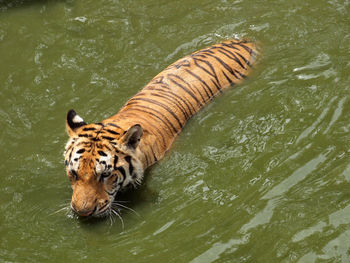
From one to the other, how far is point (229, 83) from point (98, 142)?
1439 millimetres

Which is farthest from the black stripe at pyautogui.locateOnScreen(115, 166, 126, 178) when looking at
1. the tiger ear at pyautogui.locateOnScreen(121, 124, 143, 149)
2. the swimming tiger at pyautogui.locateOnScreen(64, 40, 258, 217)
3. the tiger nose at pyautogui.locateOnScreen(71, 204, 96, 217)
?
the tiger nose at pyautogui.locateOnScreen(71, 204, 96, 217)

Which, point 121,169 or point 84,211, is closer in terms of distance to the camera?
point 84,211

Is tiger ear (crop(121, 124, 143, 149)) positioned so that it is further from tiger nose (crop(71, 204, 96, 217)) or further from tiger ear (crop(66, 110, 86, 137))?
tiger nose (crop(71, 204, 96, 217))

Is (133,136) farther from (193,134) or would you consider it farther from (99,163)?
(193,134)

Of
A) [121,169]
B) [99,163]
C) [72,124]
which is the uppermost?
[72,124]

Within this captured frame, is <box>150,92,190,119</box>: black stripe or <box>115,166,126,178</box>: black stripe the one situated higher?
<box>150,92,190,119</box>: black stripe

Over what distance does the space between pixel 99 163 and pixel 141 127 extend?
0.37 meters

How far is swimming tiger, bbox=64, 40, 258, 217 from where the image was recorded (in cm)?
305

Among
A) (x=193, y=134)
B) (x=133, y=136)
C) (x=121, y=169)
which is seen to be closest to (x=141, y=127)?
(x=133, y=136)

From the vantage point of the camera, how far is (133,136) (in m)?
3.25

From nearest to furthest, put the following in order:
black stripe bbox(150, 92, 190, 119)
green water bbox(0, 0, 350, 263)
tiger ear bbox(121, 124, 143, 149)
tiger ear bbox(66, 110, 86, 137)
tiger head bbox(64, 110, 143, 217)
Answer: green water bbox(0, 0, 350, 263), tiger head bbox(64, 110, 143, 217), tiger ear bbox(121, 124, 143, 149), tiger ear bbox(66, 110, 86, 137), black stripe bbox(150, 92, 190, 119)

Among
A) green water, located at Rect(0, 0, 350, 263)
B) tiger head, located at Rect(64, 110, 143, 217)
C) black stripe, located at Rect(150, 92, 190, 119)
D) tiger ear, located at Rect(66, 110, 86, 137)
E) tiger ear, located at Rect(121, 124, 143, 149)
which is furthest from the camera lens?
black stripe, located at Rect(150, 92, 190, 119)

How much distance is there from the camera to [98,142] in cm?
318

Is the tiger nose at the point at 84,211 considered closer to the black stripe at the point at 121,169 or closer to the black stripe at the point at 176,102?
the black stripe at the point at 121,169
